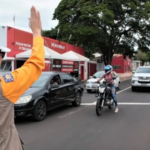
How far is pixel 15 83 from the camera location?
1.57m

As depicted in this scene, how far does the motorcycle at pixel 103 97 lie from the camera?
8145 mm

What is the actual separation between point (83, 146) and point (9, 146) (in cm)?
351

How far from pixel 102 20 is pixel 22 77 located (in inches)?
1022

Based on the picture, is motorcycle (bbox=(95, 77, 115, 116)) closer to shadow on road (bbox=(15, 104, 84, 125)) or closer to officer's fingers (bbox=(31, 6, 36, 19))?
shadow on road (bbox=(15, 104, 84, 125))

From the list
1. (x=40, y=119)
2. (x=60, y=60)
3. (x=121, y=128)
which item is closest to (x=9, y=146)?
(x=121, y=128)

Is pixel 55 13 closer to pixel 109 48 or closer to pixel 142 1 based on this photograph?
pixel 109 48

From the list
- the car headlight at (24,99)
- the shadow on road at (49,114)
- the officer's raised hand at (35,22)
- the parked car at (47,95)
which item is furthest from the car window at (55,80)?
the officer's raised hand at (35,22)

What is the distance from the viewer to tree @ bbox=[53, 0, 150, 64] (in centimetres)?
2698

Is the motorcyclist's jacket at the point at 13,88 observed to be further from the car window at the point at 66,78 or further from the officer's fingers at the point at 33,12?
the car window at the point at 66,78

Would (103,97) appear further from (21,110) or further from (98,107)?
(21,110)

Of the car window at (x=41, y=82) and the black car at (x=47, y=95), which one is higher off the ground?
the car window at (x=41, y=82)

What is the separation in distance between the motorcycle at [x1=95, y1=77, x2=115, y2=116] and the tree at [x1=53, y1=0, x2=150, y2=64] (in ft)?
61.3

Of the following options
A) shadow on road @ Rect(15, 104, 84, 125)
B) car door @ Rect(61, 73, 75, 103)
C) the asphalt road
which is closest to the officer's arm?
the asphalt road

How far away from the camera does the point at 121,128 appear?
6469mm
